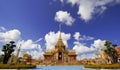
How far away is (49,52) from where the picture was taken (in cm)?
12281

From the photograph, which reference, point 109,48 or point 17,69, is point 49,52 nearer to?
point 109,48

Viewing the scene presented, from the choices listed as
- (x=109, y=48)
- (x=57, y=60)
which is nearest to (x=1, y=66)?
(x=109, y=48)

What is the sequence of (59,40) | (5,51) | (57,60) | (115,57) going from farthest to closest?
(59,40)
(57,60)
(115,57)
(5,51)

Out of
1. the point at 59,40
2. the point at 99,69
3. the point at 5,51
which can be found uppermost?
the point at 59,40

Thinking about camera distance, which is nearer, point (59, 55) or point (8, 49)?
point (8, 49)

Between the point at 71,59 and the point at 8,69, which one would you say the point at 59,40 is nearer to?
the point at 71,59

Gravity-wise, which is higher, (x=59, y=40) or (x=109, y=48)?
(x=59, y=40)

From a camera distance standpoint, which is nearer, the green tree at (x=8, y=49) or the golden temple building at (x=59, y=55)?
the green tree at (x=8, y=49)

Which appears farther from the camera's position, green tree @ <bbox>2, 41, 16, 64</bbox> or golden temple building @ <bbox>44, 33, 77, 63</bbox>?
golden temple building @ <bbox>44, 33, 77, 63</bbox>

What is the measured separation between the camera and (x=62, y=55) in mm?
120688

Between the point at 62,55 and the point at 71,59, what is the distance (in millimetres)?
5985

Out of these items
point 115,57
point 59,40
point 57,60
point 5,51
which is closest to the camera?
point 5,51

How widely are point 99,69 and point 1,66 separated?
22.4 m

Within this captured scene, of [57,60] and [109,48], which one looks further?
[57,60]
